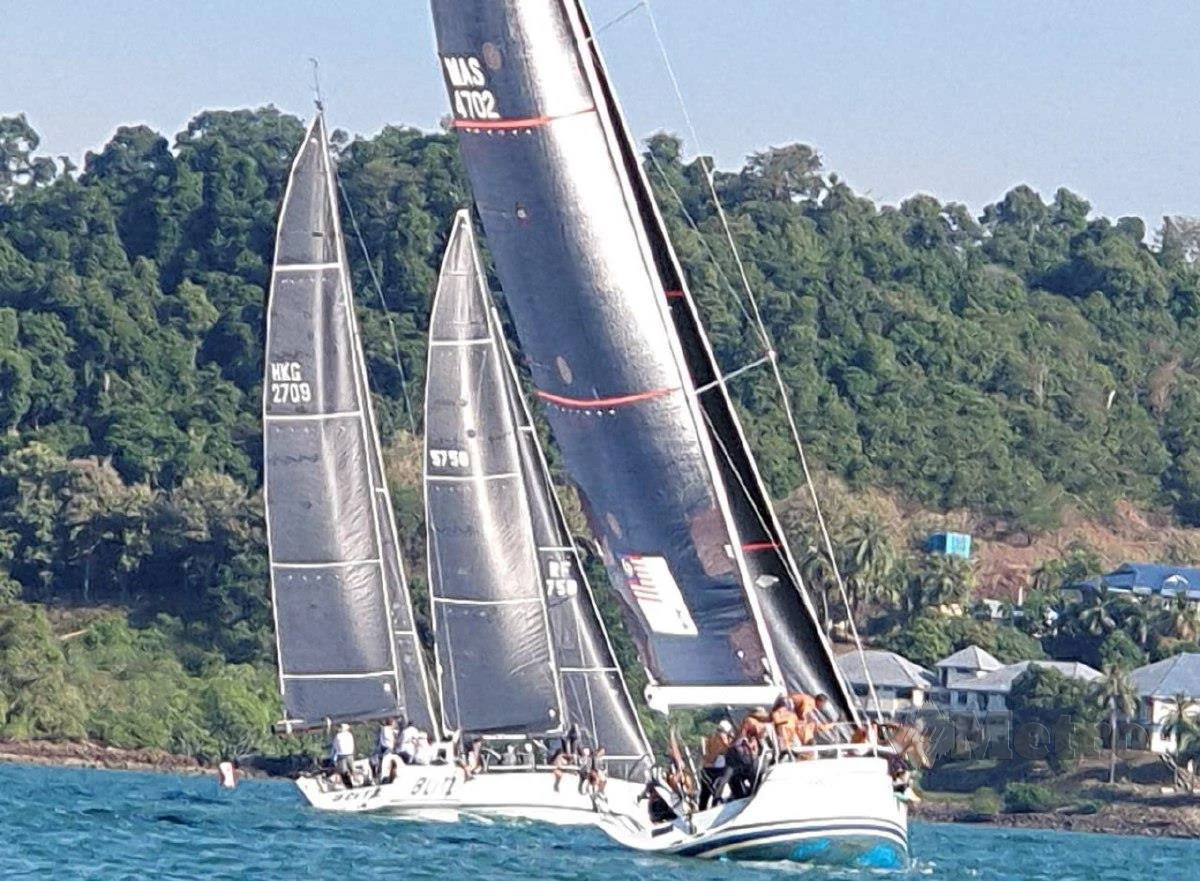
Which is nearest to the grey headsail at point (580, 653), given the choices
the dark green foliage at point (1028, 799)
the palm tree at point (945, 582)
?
the dark green foliage at point (1028, 799)

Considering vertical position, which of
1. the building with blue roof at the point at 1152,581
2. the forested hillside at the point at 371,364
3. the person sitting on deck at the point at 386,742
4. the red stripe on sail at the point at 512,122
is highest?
the forested hillside at the point at 371,364

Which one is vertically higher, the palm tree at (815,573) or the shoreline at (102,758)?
the palm tree at (815,573)

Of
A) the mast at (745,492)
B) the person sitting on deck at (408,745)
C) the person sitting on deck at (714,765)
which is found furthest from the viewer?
the person sitting on deck at (408,745)

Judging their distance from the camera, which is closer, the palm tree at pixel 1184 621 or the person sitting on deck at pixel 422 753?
the person sitting on deck at pixel 422 753

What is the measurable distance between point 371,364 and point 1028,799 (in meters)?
41.3

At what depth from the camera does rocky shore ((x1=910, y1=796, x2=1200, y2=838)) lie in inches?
3027

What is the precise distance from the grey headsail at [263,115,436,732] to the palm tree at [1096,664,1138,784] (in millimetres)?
45565

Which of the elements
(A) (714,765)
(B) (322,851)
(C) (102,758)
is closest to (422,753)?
(B) (322,851)

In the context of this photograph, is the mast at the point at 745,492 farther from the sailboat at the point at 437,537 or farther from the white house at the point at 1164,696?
the white house at the point at 1164,696

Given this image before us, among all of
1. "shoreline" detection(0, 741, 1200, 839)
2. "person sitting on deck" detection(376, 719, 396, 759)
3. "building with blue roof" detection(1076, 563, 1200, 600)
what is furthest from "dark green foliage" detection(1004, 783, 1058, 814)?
"person sitting on deck" detection(376, 719, 396, 759)

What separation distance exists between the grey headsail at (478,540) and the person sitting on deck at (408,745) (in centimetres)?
240

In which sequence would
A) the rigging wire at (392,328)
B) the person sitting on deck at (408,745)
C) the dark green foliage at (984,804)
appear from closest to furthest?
the person sitting on deck at (408,745) → the dark green foliage at (984,804) → the rigging wire at (392,328)

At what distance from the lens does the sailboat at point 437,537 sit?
41250 millimetres

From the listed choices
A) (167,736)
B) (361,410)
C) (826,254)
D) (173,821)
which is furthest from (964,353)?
(173,821)
